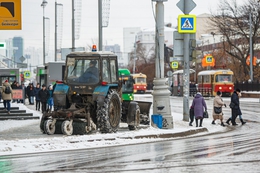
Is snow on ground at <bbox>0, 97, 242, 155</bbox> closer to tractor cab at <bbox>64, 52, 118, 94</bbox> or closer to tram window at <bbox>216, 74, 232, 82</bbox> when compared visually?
tractor cab at <bbox>64, 52, 118, 94</bbox>

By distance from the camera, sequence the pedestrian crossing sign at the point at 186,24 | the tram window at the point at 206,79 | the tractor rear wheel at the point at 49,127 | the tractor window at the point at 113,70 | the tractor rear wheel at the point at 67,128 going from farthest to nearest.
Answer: the tram window at the point at 206,79 → the pedestrian crossing sign at the point at 186,24 → the tractor window at the point at 113,70 → the tractor rear wheel at the point at 49,127 → the tractor rear wheel at the point at 67,128

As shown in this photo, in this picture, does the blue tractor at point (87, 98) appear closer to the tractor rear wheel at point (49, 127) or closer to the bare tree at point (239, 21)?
the tractor rear wheel at point (49, 127)

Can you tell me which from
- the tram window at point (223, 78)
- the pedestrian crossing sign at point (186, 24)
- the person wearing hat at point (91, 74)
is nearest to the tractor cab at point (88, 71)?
the person wearing hat at point (91, 74)

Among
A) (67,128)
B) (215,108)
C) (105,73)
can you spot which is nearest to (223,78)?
(215,108)

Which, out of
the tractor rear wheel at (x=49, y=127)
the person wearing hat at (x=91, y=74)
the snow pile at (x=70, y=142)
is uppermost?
the person wearing hat at (x=91, y=74)

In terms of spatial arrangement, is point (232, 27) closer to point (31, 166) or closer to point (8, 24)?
point (8, 24)

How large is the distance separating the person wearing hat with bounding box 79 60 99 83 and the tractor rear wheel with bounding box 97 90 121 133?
0.68m

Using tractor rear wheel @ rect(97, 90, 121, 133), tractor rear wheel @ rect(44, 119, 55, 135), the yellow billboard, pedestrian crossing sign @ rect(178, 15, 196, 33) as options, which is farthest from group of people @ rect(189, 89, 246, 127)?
the yellow billboard

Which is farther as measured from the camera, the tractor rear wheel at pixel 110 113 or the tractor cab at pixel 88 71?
the tractor cab at pixel 88 71

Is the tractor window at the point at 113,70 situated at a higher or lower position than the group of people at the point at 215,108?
higher

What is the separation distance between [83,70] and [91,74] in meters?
0.39

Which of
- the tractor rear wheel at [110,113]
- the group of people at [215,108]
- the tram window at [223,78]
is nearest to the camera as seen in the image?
the tractor rear wheel at [110,113]

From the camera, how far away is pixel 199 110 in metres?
25.5

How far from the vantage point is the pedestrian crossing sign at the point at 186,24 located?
26337mm
